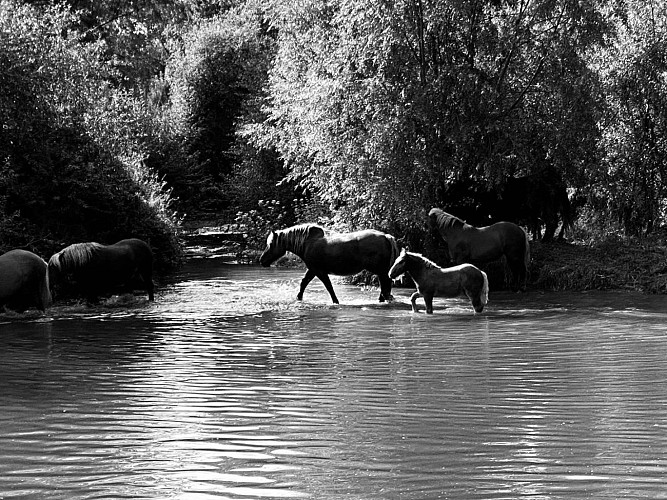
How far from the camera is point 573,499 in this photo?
611 centimetres

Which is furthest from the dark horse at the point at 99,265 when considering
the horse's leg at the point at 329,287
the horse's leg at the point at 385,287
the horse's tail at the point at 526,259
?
the horse's tail at the point at 526,259

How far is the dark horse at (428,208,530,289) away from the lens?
64.1 ft

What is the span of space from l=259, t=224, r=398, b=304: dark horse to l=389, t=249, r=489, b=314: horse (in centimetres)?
170

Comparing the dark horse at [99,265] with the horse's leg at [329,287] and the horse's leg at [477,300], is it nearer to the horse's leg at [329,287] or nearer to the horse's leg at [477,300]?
the horse's leg at [329,287]

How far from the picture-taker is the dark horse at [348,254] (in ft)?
60.8

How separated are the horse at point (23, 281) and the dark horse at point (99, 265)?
1.09m

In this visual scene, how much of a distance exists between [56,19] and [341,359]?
1663 centimetres

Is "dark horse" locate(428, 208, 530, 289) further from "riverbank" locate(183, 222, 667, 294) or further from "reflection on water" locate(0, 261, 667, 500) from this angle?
"reflection on water" locate(0, 261, 667, 500)

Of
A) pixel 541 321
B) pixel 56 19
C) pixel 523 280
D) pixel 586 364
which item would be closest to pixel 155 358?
pixel 586 364

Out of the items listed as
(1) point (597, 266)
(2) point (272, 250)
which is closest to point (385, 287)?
(2) point (272, 250)

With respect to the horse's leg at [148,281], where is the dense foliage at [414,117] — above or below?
above

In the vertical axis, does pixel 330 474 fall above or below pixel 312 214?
below

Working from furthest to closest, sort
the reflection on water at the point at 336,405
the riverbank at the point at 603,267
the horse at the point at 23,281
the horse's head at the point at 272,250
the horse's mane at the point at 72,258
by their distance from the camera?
the riverbank at the point at 603,267, the horse's head at the point at 272,250, the horse's mane at the point at 72,258, the horse at the point at 23,281, the reflection on water at the point at 336,405

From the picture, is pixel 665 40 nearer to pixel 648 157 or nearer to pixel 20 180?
pixel 648 157
